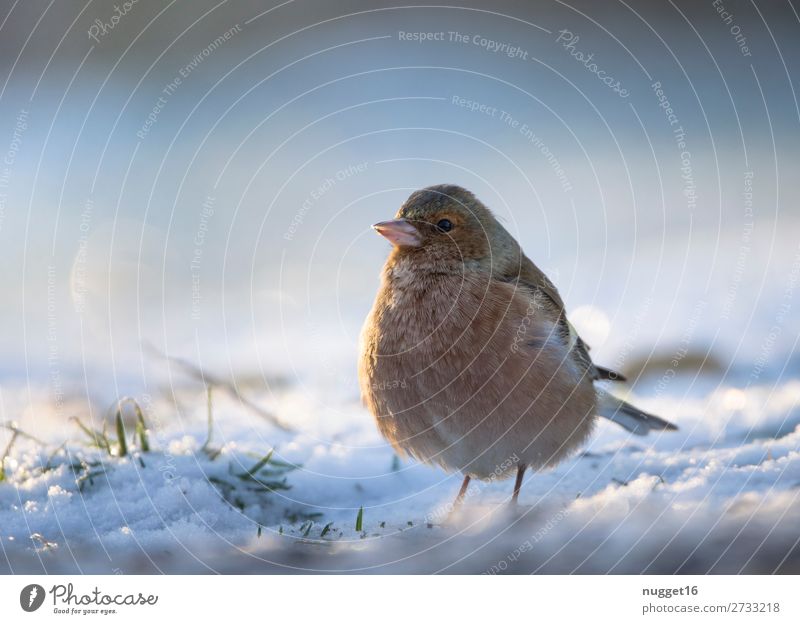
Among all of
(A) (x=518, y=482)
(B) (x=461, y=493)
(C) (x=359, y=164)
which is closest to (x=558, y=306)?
(A) (x=518, y=482)

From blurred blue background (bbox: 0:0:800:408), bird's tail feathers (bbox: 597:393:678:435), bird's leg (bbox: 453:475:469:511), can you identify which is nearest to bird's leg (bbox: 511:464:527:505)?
bird's leg (bbox: 453:475:469:511)

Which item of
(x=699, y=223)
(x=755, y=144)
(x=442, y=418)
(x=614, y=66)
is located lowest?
(x=442, y=418)

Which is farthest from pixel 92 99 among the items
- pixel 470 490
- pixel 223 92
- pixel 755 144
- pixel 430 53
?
pixel 755 144

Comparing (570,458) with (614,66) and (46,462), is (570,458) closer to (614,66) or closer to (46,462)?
(614,66)

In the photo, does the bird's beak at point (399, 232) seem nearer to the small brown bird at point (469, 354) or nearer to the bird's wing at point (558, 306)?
the small brown bird at point (469, 354)
